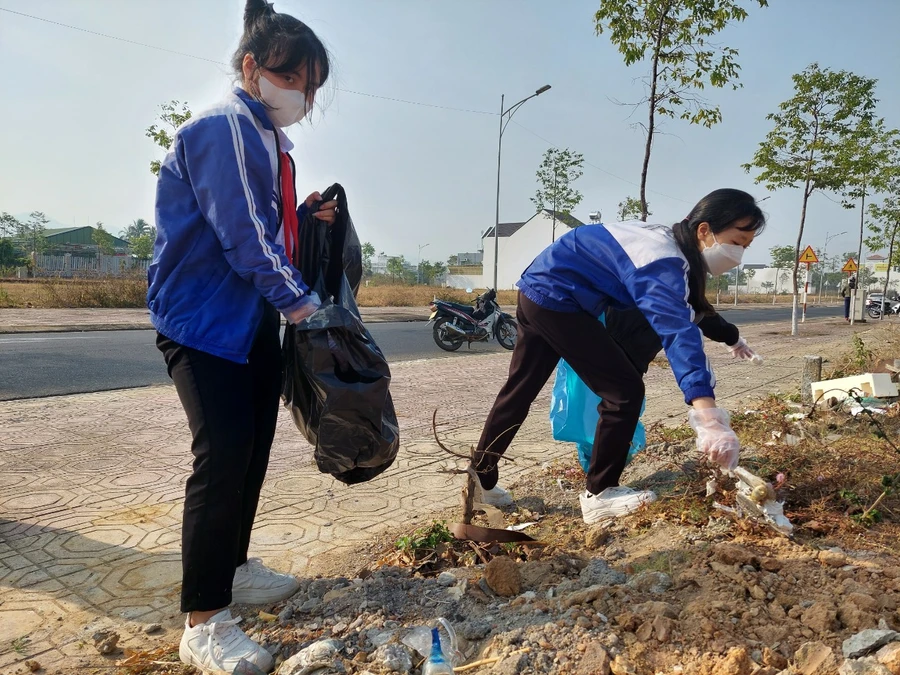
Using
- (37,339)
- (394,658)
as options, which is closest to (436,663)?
(394,658)

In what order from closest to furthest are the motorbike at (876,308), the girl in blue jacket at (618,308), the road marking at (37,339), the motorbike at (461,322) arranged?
the girl in blue jacket at (618,308) < the road marking at (37,339) < the motorbike at (461,322) < the motorbike at (876,308)

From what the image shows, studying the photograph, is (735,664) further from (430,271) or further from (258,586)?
(430,271)

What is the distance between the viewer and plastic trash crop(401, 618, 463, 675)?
170cm

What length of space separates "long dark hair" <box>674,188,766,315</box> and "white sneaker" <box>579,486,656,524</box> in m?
0.86

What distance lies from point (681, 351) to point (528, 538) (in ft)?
3.02

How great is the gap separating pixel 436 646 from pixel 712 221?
1.83 metres

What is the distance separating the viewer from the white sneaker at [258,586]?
2266 mm

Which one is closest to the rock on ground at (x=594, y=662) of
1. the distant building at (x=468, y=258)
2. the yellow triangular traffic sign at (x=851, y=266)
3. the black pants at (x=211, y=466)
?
the black pants at (x=211, y=466)

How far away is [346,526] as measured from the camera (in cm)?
Answer: 310

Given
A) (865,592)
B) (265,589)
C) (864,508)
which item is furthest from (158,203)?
(864,508)

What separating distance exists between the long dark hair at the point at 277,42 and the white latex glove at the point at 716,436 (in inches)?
65.5

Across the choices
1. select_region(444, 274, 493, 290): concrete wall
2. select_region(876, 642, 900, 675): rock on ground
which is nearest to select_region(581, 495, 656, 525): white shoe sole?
select_region(876, 642, 900, 675): rock on ground

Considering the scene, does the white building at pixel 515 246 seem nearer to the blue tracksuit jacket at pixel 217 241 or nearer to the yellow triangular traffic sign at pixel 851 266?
the yellow triangular traffic sign at pixel 851 266

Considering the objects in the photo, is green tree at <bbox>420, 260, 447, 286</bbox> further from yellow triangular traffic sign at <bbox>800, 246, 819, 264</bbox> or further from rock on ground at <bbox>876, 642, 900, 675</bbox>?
rock on ground at <bbox>876, 642, 900, 675</bbox>
